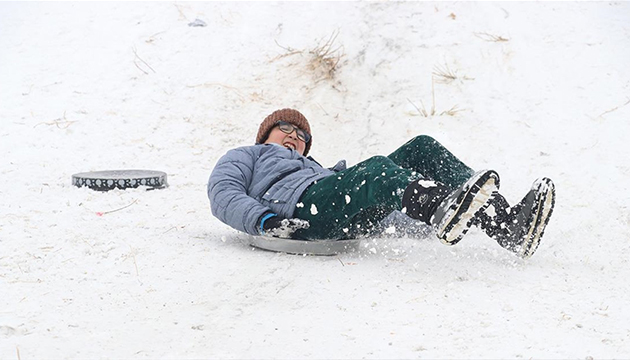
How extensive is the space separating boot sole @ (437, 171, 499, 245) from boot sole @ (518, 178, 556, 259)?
34 centimetres

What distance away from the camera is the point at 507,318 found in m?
2.50

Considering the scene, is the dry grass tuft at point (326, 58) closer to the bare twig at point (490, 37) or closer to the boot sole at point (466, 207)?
the bare twig at point (490, 37)

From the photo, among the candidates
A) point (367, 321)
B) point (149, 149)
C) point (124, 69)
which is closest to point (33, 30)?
point (124, 69)

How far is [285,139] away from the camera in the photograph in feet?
13.5

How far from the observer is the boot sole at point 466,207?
8.61ft

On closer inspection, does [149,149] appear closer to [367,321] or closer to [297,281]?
[297,281]

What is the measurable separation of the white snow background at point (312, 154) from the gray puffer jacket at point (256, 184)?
0.70ft

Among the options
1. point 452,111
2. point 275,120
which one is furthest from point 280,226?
point 452,111

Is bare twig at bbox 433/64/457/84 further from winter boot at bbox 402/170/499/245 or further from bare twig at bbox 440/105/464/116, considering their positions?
winter boot at bbox 402/170/499/245

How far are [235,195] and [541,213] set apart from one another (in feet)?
4.86

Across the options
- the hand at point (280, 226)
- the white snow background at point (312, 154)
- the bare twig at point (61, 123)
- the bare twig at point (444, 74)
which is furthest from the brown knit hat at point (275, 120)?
the bare twig at point (61, 123)

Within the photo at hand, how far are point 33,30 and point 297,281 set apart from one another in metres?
6.07

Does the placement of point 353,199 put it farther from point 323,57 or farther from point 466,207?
point 323,57

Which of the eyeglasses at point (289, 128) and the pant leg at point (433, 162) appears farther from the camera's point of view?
the eyeglasses at point (289, 128)
